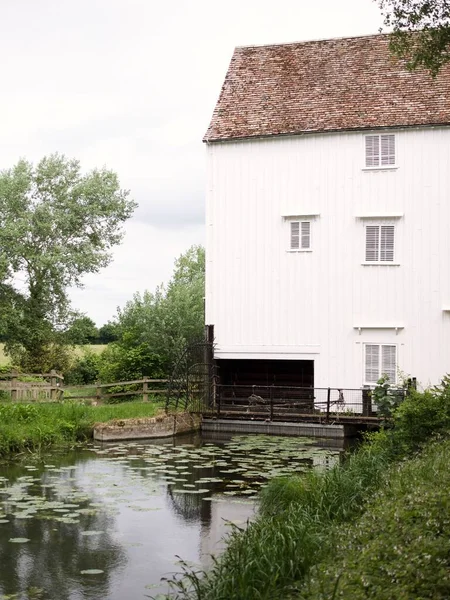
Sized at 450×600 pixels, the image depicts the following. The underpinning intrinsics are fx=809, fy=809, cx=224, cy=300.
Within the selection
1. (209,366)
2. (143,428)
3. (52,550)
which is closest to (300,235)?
(209,366)

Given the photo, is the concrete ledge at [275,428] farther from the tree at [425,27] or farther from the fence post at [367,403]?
the tree at [425,27]

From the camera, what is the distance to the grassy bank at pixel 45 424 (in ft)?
61.0

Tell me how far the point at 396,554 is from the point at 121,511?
725 cm

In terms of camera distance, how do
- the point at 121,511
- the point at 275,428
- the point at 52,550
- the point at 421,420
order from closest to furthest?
the point at 52,550 → the point at 121,511 → the point at 421,420 → the point at 275,428

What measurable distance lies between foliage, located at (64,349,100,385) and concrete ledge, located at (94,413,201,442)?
17.9 m

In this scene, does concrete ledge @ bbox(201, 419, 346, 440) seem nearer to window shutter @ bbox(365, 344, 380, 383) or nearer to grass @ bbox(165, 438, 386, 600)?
window shutter @ bbox(365, 344, 380, 383)

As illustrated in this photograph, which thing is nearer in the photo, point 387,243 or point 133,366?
point 387,243

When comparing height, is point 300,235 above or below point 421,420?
above

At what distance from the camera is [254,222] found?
90.4ft

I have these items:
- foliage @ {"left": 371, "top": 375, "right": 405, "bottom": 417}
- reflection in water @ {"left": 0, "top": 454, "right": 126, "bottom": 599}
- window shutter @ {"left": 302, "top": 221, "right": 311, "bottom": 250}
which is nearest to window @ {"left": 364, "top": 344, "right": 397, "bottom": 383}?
foliage @ {"left": 371, "top": 375, "right": 405, "bottom": 417}

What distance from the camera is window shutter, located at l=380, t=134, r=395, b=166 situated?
86.7 ft

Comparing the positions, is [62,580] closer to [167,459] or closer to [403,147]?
[167,459]

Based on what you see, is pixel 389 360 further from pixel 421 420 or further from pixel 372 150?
pixel 421 420

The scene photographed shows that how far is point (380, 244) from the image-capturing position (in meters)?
26.2
